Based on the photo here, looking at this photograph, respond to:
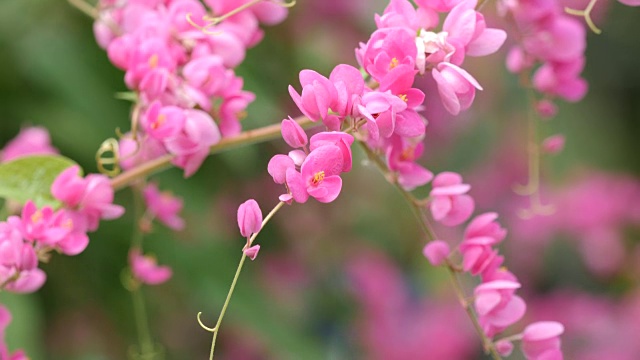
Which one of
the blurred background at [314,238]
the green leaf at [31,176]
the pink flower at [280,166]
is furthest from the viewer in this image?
the blurred background at [314,238]

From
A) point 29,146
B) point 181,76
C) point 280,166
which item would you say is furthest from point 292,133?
point 29,146

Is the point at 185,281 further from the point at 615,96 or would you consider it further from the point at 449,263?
the point at 615,96

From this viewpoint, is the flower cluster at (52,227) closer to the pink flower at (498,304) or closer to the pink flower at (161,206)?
the pink flower at (161,206)

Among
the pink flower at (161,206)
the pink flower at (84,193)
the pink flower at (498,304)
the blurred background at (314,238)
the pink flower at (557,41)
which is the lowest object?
the blurred background at (314,238)

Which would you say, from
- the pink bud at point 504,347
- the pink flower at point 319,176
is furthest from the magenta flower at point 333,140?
the pink bud at point 504,347

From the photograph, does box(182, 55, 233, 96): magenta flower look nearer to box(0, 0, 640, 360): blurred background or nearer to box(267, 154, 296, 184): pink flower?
box(267, 154, 296, 184): pink flower

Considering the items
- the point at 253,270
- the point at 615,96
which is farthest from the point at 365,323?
the point at 615,96
